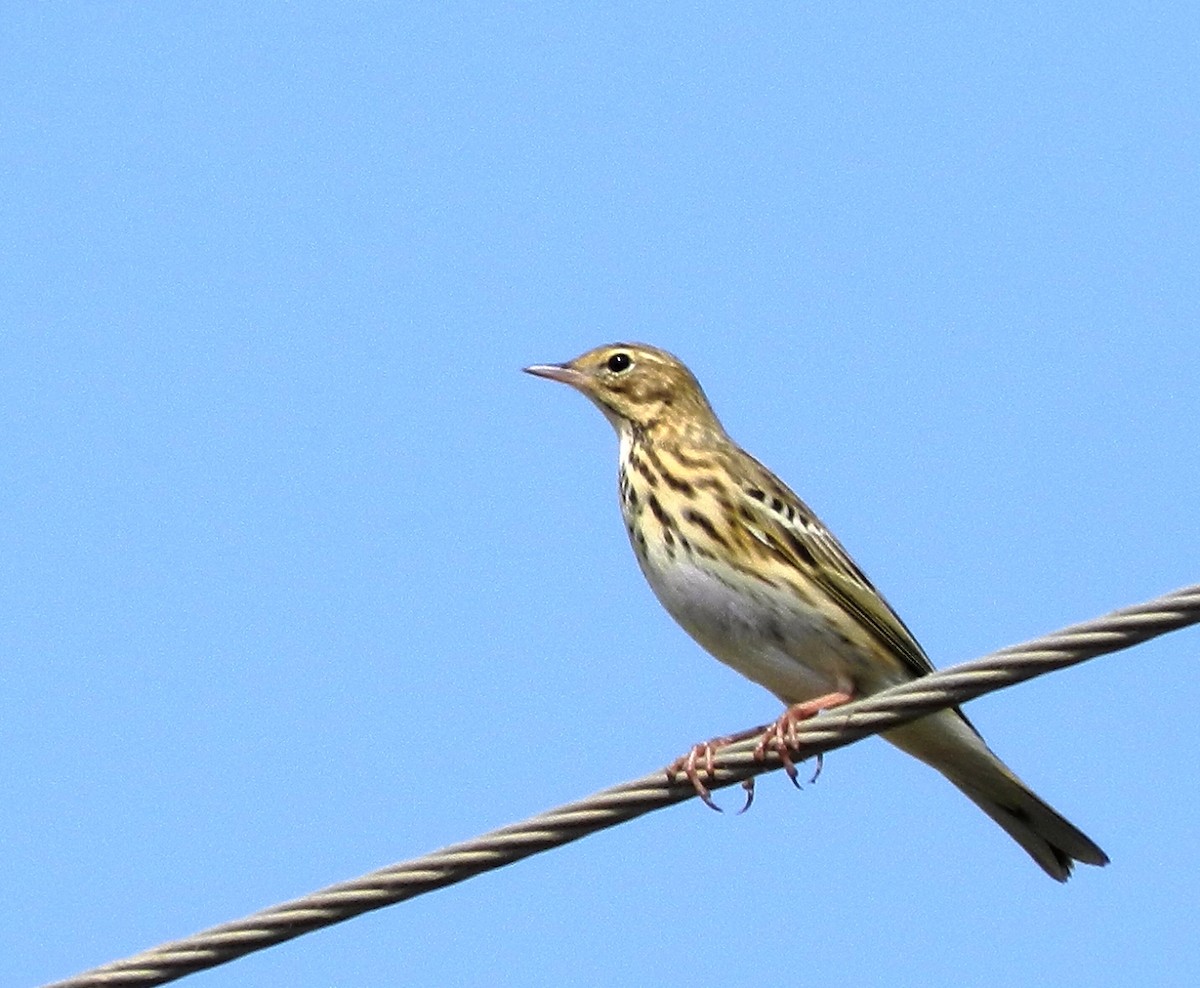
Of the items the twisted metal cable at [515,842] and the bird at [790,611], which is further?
the bird at [790,611]

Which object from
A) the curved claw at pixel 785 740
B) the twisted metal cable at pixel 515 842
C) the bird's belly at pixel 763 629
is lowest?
the twisted metal cable at pixel 515 842

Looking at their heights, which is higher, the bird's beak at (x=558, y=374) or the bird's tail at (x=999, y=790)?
the bird's beak at (x=558, y=374)

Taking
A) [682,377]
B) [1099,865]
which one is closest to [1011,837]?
[1099,865]

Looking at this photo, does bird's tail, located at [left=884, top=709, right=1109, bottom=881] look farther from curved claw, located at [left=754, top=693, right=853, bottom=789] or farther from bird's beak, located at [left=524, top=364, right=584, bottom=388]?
bird's beak, located at [left=524, top=364, right=584, bottom=388]

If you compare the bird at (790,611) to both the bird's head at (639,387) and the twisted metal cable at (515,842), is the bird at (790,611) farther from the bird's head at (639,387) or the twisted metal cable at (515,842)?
the twisted metal cable at (515,842)

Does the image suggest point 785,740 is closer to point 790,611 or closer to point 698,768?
point 698,768

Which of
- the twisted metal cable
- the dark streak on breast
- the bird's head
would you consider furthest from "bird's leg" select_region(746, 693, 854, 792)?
the bird's head

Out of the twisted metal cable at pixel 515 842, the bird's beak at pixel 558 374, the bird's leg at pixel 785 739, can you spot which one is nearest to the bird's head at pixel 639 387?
the bird's beak at pixel 558 374
